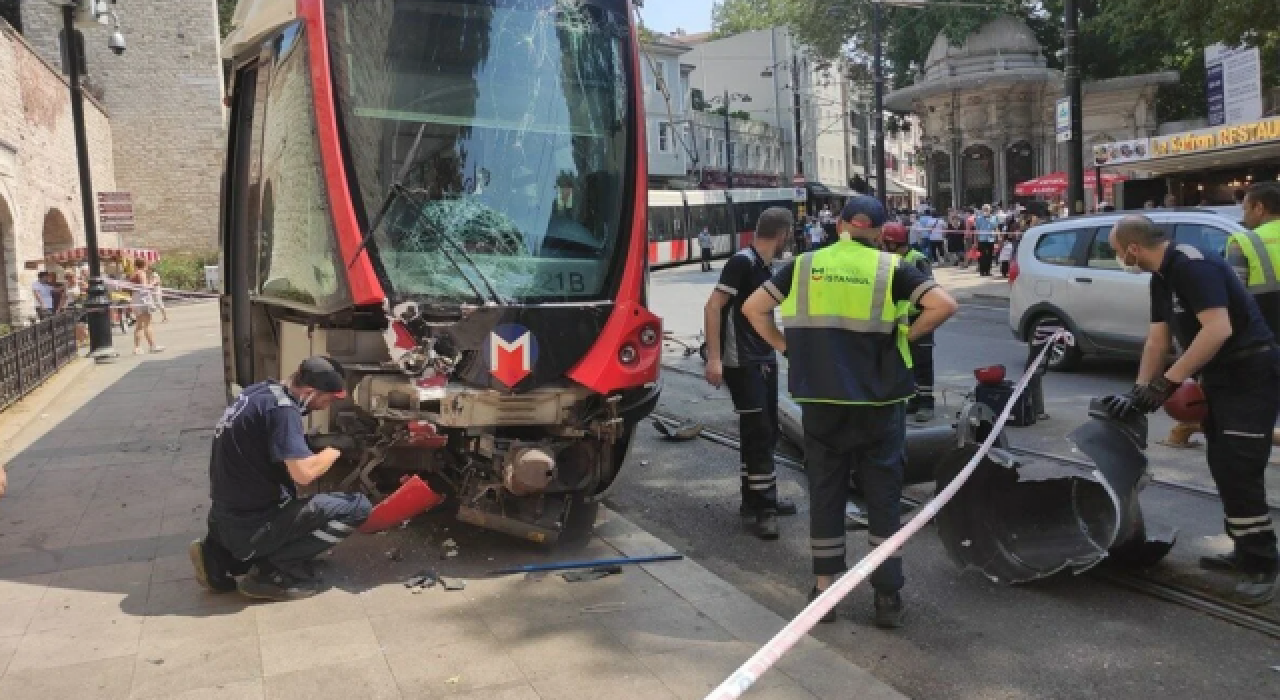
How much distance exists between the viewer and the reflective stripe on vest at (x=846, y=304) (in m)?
4.27

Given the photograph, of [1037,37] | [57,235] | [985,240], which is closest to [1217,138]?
[985,240]

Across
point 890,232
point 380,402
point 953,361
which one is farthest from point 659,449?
point 953,361

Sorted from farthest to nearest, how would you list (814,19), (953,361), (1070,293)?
1. (814,19)
2. (953,361)
3. (1070,293)

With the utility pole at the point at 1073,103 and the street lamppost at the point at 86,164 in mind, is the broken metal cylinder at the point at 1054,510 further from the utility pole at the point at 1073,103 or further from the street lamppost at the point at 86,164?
the street lamppost at the point at 86,164

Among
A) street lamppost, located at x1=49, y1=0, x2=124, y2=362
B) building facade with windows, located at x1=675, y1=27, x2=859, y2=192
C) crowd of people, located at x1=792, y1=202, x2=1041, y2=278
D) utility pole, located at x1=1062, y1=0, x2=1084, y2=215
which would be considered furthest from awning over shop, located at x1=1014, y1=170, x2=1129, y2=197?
building facade with windows, located at x1=675, y1=27, x2=859, y2=192

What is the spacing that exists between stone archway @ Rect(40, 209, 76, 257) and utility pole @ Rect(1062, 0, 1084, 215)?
79.9 feet

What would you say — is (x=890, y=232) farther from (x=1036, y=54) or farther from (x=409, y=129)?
(x=1036, y=54)

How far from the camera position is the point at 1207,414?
4.66 m

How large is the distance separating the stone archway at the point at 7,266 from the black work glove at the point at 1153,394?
896 inches

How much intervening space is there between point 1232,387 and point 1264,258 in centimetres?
242

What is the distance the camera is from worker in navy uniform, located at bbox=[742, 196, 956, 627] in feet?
14.1

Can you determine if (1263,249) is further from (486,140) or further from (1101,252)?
(486,140)

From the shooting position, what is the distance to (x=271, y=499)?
4.64m

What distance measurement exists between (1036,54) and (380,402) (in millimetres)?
28906
